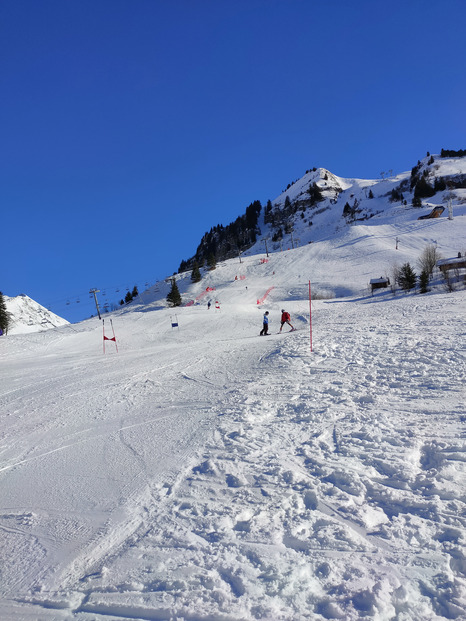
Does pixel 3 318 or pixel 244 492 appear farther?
pixel 3 318

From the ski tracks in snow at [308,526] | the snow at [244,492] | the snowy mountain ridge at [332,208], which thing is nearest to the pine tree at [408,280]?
the snow at [244,492]

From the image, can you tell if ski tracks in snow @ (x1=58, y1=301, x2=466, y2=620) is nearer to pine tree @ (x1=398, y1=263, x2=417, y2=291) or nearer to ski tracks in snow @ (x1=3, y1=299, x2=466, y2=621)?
ski tracks in snow @ (x1=3, y1=299, x2=466, y2=621)

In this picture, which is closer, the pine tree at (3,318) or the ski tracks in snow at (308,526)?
the ski tracks in snow at (308,526)

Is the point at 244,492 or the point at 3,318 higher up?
the point at 3,318

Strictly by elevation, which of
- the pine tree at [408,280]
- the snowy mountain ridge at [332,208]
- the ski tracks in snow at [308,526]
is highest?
the snowy mountain ridge at [332,208]

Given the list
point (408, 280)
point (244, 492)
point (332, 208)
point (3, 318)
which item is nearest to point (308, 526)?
point (244, 492)

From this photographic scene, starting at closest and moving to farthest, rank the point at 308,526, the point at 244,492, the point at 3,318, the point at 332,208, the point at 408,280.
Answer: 1. the point at 308,526
2. the point at 244,492
3. the point at 408,280
4. the point at 3,318
5. the point at 332,208

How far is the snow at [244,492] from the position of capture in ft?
10.2

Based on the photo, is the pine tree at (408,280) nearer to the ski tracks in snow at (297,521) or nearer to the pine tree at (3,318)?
the ski tracks in snow at (297,521)

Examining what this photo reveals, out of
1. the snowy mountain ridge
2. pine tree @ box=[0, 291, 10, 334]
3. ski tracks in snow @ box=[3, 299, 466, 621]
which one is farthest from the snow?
the snowy mountain ridge

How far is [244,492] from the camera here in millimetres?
4570

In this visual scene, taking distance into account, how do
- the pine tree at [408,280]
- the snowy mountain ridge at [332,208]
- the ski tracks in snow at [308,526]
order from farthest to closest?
the snowy mountain ridge at [332,208], the pine tree at [408,280], the ski tracks in snow at [308,526]

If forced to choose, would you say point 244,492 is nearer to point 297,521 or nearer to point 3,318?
point 297,521

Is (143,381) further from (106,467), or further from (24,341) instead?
(24,341)
